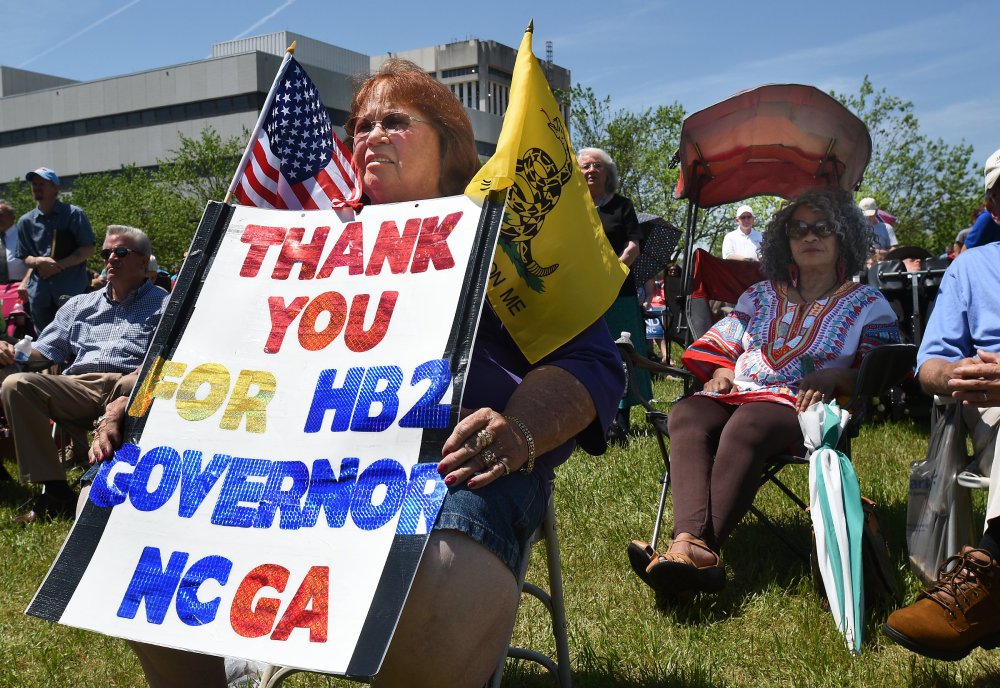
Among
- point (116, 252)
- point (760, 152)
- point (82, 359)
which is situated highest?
point (760, 152)

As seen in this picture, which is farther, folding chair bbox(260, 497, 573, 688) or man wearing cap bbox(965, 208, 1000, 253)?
man wearing cap bbox(965, 208, 1000, 253)

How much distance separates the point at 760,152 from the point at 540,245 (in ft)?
11.4

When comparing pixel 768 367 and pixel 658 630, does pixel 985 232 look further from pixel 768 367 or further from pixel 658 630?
pixel 658 630

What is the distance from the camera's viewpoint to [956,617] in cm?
231

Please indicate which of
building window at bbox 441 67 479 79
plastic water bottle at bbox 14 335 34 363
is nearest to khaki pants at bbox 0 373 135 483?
plastic water bottle at bbox 14 335 34 363

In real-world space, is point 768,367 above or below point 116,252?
below

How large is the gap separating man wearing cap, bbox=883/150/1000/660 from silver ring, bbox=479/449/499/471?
1342 mm

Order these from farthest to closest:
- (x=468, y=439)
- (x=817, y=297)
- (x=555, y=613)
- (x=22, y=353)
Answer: (x=22, y=353)
(x=817, y=297)
(x=555, y=613)
(x=468, y=439)

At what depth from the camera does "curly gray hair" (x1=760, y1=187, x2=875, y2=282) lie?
12.6 ft

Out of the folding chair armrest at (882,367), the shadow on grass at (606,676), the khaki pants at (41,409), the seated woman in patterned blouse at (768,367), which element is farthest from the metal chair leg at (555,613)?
the khaki pants at (41,409)

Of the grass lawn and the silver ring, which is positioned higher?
the silver ring

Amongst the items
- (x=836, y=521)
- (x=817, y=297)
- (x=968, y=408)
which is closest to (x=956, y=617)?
(x=836, y=521)

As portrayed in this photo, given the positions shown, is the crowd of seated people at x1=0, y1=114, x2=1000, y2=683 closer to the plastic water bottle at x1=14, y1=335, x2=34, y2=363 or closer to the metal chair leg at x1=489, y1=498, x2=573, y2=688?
the plastic water bottle at x1=14, y1=335, x2=34, y2=363

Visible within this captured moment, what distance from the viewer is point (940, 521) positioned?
280 cm
